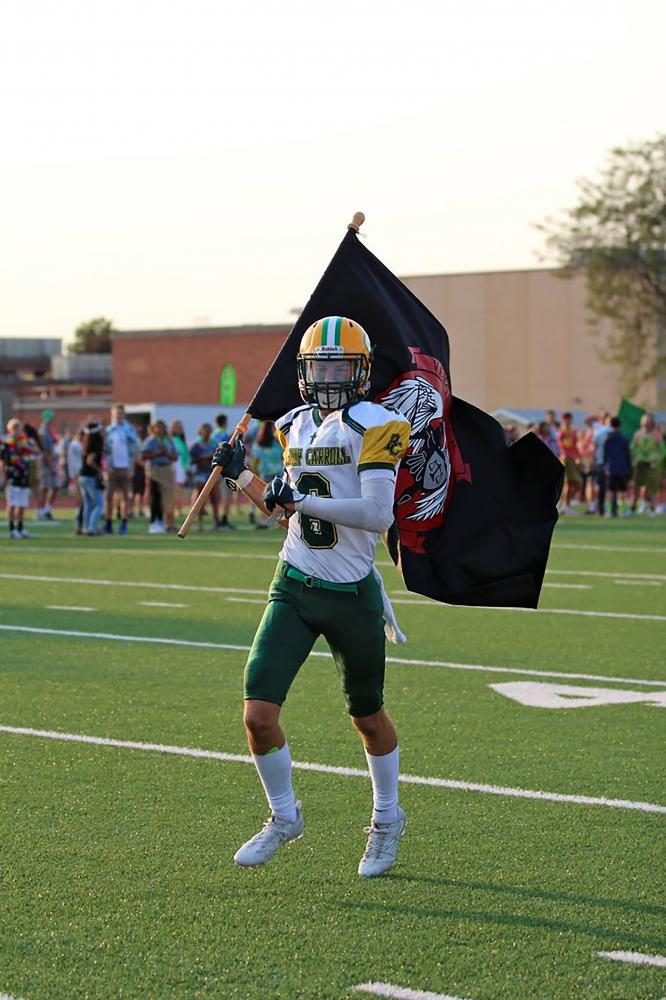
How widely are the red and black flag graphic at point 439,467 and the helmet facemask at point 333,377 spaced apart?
3.23 ft

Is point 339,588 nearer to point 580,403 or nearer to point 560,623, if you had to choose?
point 560,623

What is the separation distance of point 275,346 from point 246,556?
44.0 meters

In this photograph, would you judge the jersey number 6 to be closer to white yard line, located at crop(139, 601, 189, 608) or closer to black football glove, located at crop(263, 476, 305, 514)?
black football glove, located at crop(263, 476, 305, 514)

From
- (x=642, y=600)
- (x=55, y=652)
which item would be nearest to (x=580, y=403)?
(x=642, y=600)

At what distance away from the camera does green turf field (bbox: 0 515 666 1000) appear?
4.77 meters

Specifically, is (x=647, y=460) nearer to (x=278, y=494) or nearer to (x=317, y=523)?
(x=317, y=523)

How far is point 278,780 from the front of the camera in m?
5.78

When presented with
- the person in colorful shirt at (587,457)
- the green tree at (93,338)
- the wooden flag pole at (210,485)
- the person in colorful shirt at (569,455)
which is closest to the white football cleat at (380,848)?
the wooden flag pole at (210,485)

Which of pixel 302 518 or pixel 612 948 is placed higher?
pixel 302 518

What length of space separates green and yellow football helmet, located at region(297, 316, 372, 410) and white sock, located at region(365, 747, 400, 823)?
1.28m

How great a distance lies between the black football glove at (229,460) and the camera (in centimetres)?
574

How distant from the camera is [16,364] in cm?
8381

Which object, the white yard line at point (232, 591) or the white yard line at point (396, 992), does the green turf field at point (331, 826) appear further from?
the white yard line at point (232, 591)

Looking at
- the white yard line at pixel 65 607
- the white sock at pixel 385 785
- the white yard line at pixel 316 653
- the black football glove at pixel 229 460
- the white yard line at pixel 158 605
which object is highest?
the black football glove at pixel 229 460
